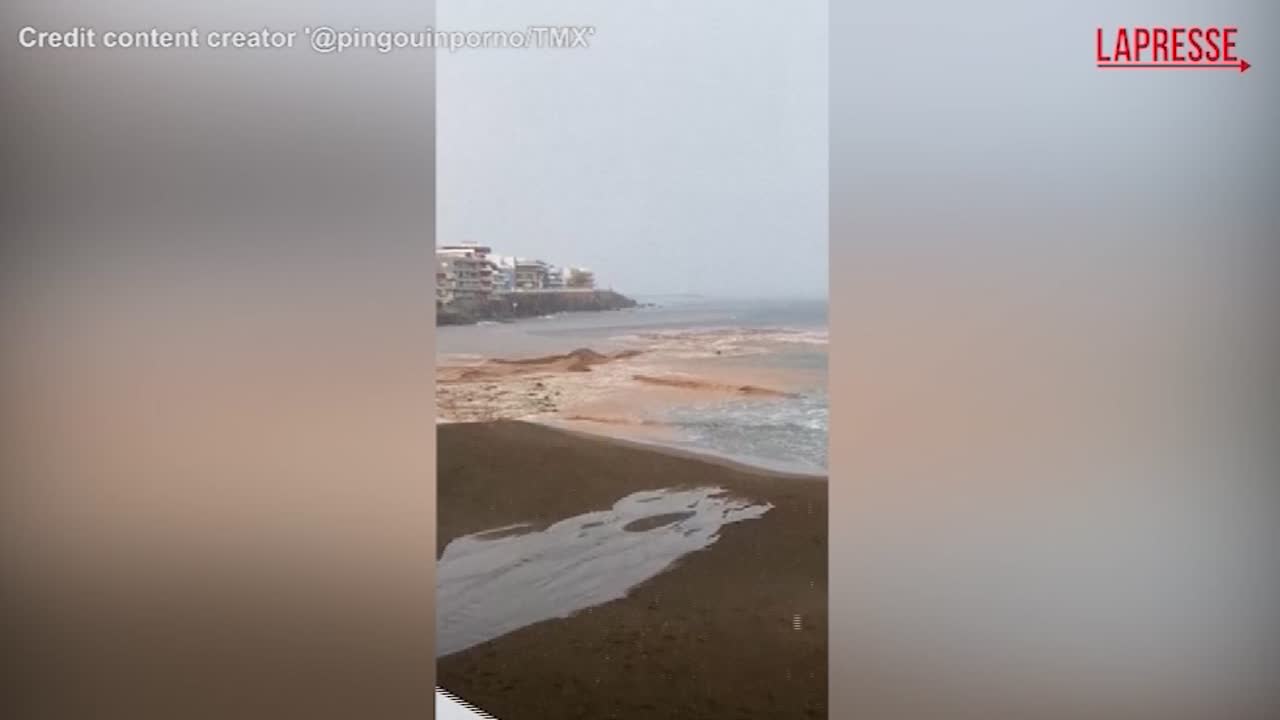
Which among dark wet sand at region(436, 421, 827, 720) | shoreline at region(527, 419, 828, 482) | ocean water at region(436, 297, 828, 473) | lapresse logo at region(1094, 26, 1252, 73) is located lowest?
dark wet sand at region(436, 421, 827, 720)

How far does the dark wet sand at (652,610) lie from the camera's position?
5.81 feet

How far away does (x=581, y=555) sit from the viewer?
178 cm

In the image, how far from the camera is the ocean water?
1756mm

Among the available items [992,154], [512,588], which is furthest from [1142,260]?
[512,588]

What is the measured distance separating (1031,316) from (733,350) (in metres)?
0.59

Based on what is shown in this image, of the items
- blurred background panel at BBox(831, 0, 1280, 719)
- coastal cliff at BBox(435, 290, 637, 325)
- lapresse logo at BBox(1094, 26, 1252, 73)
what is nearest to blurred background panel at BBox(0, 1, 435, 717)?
coastal cliff at BBox(435, 290, 637, 325)

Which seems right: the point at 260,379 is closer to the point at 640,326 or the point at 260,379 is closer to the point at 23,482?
the point at 23,482

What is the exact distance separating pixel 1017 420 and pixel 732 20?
968 mm

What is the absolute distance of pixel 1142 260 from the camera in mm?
1771

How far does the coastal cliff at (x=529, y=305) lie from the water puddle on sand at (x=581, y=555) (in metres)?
0.38

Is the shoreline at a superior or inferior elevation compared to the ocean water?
inferior

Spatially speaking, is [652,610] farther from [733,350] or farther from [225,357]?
[225,357]

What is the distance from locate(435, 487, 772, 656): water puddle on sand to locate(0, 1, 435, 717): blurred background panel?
12cm

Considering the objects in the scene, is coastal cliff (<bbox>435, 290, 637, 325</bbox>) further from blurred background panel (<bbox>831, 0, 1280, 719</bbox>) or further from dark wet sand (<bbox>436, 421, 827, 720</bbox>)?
blurred background panel (<bbox>831, 0, 1280, 719</bbox>)
